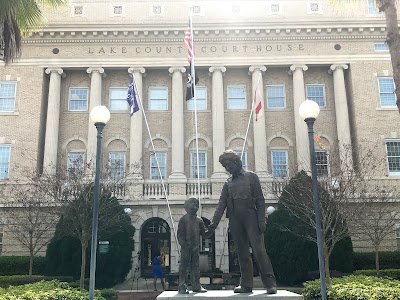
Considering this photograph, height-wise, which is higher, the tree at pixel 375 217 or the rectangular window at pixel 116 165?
the rectangular window at pixel 116 165

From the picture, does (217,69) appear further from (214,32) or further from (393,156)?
(393,156)

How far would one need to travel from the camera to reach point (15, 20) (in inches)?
637

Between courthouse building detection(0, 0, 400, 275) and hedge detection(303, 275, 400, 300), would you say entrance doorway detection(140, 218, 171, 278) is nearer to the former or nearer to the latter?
courthouse building detection(0, 0, 400, 275)

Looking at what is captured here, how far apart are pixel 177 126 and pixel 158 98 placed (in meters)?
2.95

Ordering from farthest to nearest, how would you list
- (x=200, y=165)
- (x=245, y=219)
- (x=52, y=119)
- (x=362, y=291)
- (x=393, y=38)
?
(x=200, y=165) < (x=52, y=119) < (x=393, y=38) < (x=362, y=291) < (x=245, y=219)

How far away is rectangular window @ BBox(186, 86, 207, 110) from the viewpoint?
33.4m

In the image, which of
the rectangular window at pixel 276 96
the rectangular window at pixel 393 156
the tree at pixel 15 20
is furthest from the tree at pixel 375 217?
the tree at pixel 15 20

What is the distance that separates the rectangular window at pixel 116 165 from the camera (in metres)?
27.6

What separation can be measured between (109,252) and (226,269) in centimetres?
777

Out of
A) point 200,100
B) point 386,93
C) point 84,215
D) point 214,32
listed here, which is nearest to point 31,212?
point 84,215

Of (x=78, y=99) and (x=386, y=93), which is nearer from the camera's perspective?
(x=386, y=93)

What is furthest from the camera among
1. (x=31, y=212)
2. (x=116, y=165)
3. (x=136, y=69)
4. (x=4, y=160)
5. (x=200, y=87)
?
(x=200, y=87)

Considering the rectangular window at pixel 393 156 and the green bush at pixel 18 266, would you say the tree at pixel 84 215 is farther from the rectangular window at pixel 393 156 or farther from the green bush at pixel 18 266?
the rectangular window at pixel 393 156

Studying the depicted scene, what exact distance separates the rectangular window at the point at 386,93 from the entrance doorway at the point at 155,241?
1675cm
